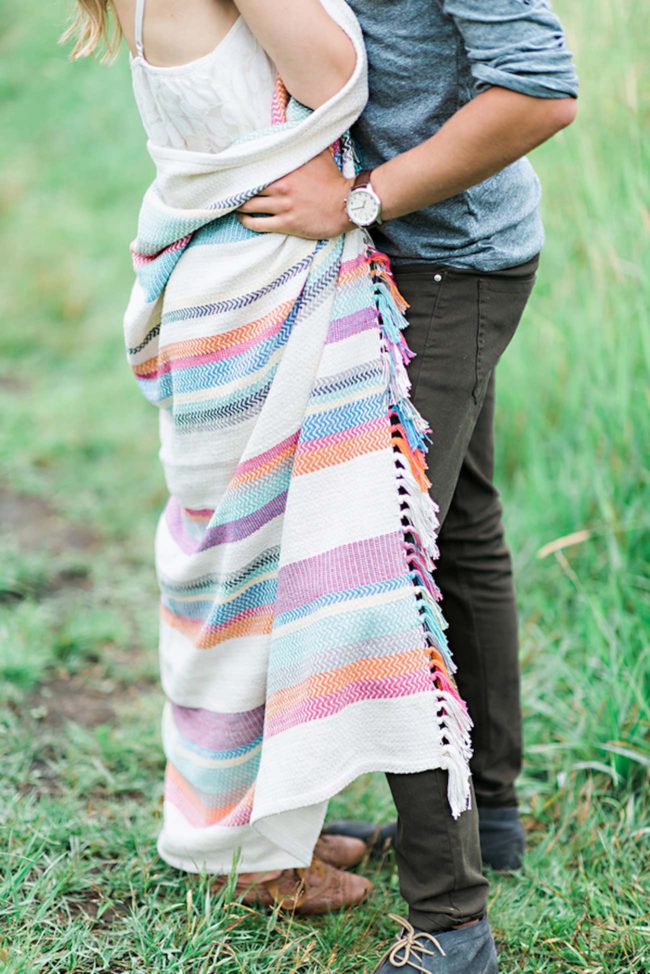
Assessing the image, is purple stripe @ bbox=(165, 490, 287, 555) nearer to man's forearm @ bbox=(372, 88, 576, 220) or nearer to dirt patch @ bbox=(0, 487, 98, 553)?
man's forearm @ bbox=(372, 88, 576, 220)

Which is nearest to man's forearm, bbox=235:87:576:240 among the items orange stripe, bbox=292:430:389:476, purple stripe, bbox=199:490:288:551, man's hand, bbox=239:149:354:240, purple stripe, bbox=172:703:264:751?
man's hand, bbox=239:149:354:240

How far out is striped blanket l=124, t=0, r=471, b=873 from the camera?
5.44 feet

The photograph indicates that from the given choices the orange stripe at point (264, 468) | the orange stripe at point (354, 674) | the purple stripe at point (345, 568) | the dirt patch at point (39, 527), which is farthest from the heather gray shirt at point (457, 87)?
the dirt patch at point (39, 527)

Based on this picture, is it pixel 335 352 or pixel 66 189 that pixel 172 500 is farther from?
pixel 66 189

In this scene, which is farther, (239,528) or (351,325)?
(239,528)

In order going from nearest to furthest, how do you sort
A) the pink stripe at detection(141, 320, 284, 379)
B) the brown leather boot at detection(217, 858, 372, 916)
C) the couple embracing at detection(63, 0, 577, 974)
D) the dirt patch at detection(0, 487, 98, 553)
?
the couple embracing at detection(63, 0, 577, 974) → the pink stripe at detection(141, 320, 284, 379) → the brown leather boot at detection(217, 858, 372, 916) → the dirt patch at detection(0, 487, 98, 553)

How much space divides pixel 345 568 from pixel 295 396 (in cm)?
27

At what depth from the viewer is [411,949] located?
175cm

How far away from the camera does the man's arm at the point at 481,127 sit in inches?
58.2

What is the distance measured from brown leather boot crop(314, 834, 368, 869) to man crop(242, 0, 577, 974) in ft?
1.19

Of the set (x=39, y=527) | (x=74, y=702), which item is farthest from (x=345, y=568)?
(x=39, y=527)

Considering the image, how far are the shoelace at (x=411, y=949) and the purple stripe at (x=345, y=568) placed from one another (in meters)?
0.54

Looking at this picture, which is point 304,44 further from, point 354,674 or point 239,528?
point 354,674

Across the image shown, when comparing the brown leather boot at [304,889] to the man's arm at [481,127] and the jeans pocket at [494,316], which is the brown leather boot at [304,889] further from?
the man's arm at [481,127]
